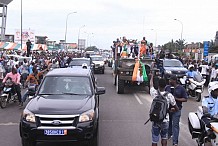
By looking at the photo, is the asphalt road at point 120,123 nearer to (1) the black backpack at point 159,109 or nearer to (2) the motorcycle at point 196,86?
(2) the motorcycle at point 196,86

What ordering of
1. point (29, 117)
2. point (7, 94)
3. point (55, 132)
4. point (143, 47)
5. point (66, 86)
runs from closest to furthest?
Result: point (55, 132)
point (29, 117)
point (66, 86)
point (7, 94)
point (143, 47)

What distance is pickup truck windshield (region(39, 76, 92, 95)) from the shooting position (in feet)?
25.9

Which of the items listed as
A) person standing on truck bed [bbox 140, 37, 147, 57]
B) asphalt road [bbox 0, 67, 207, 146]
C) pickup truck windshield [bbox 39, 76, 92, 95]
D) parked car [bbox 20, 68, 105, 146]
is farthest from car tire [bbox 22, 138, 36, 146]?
person standing on truck bed [bbox 140, 37, 147, 57]

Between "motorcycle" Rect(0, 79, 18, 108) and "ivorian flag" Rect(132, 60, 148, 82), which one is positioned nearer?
"motorcycle" Rect(0, 79, 18, 108)

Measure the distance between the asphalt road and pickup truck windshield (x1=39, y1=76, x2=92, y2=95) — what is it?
119 centimetres

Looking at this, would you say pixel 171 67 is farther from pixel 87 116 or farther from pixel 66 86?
pixel 87 116

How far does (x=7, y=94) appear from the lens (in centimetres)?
1237

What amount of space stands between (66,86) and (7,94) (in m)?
5.09

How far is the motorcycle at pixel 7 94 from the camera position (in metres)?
12.2

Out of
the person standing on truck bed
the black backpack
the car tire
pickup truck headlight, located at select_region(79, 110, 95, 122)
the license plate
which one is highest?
the person standing on truck bed

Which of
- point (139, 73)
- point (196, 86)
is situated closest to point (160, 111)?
point (196, 86)

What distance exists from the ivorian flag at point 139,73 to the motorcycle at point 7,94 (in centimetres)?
579

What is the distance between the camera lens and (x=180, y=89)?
23.3ft

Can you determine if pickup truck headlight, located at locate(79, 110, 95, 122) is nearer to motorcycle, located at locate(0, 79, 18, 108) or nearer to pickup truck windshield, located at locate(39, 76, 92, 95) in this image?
pickup truck windshield, located at locate(39, 76, 92, 95)
